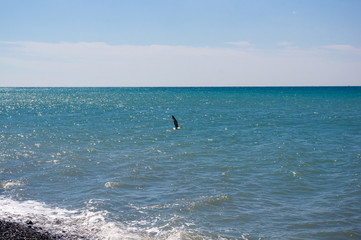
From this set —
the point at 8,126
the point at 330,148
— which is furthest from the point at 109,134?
the point at 330,148

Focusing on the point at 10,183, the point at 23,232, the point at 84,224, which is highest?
the point at 23,232

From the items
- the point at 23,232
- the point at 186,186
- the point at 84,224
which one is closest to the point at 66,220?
the point at 84,224

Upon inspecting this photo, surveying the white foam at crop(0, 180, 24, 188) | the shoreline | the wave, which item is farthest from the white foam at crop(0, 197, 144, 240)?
the white foam at crop(0, 180, 24, 188)

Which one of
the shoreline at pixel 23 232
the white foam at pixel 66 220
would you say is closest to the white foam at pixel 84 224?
the white foam at pixel 66 220

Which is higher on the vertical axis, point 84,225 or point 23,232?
point 23,232

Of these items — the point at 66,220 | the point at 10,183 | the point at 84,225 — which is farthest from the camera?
the point at 10,183

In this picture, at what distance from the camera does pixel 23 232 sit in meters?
13.6

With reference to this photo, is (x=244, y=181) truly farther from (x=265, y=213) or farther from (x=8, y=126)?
(x=8, y=126)

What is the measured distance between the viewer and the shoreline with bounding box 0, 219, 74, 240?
13191 millimetres

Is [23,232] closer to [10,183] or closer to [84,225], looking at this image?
[84,225]

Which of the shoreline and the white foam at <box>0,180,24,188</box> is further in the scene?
the white foam at <box>0,180,24,188</box>

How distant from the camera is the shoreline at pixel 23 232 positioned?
13191 mm

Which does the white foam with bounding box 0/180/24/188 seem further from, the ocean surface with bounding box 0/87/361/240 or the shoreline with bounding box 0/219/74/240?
the shoreline with bounding box 0/219/74/240

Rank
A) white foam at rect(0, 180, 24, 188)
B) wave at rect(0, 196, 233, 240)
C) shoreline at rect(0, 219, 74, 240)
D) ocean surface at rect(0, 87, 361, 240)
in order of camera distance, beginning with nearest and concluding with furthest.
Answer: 1. shoreline at rect(0, 219, 74, 240)
2. wave at rect(0, 196, 233, 240)
3. ocean surface at rect(0, 87, 361, 240)
4. white foam at rect(0, 180, 24, 188)
